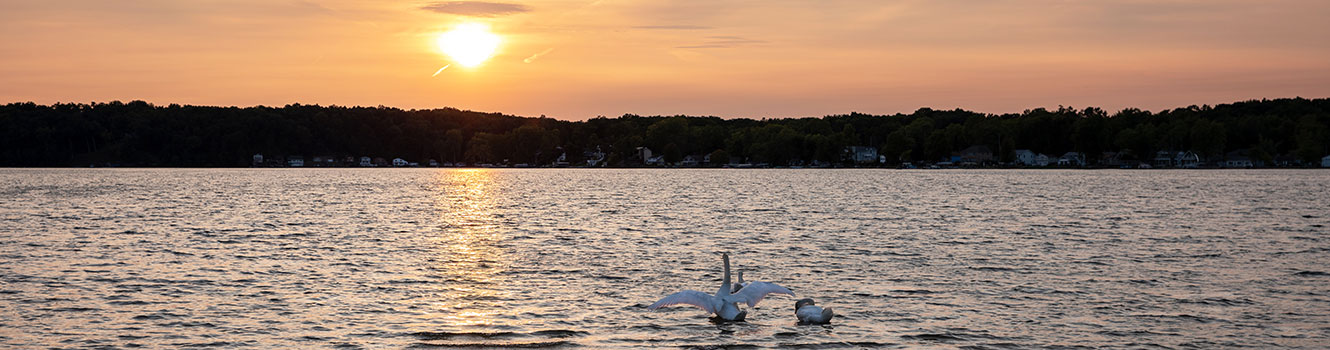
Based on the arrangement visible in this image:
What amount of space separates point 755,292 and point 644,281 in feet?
22.6

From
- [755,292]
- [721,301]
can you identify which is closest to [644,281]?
[755,292]

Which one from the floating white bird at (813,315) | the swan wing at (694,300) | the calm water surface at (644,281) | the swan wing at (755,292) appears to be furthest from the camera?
the swan wing at (755,292)

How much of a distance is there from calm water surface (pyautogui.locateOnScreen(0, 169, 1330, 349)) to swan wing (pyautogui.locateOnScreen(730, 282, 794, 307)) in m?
0.45

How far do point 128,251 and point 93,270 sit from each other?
22.6 ft

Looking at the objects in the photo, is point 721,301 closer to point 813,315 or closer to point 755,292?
point 755,292

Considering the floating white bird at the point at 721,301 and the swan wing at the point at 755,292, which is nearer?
the floating white bird at the point at 721,301

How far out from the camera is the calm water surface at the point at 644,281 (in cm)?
2052

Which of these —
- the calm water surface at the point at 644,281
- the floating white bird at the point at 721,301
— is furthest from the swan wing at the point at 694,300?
the calm water surface at the point at 644,281

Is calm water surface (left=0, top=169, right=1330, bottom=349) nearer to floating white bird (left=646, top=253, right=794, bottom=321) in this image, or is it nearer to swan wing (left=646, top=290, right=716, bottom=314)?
floating white bird (left=646, top=253, right=794, bottom=321)

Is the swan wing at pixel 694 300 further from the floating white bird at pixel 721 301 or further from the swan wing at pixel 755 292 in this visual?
the swan wing at pixel 755 292

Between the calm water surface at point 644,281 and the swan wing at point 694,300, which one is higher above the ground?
the swan wing at point 694,300

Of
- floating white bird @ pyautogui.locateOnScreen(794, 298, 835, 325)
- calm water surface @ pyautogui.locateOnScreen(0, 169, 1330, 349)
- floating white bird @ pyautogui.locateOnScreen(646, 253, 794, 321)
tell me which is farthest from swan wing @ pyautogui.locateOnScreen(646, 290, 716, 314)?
floating white bird @ pyautogui.locateOnScreen(794, 298, 835, 325)

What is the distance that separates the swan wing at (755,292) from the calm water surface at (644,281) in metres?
0.45

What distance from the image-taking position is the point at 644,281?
94.3 feet
